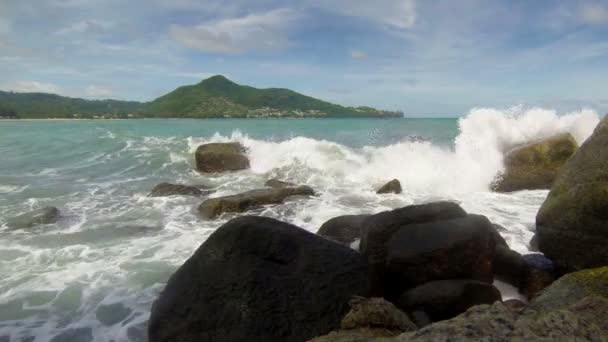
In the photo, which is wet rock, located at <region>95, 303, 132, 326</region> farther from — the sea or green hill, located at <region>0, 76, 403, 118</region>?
green hill, located at <region>0, 76, 403, 118</region>

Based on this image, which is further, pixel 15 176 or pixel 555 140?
pixel 15 176

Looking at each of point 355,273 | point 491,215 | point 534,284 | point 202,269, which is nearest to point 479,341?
point 355,273

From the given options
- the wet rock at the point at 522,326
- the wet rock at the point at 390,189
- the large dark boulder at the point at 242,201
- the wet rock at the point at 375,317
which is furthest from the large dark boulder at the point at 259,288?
the wet rock at the point at 390,189

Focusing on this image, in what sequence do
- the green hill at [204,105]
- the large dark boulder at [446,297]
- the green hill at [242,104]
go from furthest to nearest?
1. the green hill at [242,104]
2. the green hill at [204,105]
3. the large dark boulder at [446,297]

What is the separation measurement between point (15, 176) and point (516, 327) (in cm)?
1859

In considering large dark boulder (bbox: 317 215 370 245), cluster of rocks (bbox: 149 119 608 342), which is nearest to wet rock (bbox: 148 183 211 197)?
large dark boulder (bbox: 317 215 370 245)

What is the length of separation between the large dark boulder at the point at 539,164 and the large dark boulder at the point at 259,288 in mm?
9587

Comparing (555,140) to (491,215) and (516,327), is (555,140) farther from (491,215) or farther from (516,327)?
(516,327)

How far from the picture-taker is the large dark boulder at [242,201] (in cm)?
939

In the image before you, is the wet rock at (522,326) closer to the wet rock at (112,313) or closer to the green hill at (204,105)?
the wet rock at (112,313)

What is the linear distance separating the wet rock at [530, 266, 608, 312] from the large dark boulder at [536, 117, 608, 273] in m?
1.57

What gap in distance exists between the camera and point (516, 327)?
1764 mm

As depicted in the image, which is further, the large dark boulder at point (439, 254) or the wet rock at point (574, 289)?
the large dark boulder at point (439, 254)

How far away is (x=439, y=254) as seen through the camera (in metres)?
4.59
